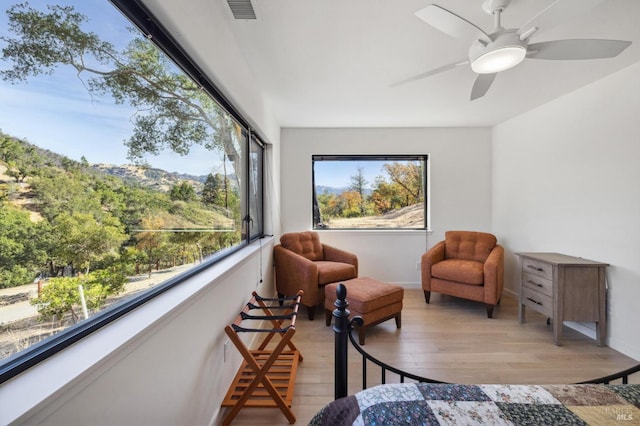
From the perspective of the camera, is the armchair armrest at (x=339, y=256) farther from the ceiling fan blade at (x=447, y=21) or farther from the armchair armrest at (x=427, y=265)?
the ceiling fan blade at (x=447, y=21)

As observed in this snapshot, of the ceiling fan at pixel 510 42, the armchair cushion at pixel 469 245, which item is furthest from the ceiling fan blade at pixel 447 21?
the armchair cushion at pixel 469 245

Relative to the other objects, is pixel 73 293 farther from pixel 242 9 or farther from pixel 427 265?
pixel 427 265

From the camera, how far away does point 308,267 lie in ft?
9.52

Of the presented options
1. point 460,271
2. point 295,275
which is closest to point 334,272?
point 295,275

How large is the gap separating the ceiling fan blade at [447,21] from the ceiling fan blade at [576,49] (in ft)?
1.18

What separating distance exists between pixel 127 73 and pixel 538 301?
3.47 m

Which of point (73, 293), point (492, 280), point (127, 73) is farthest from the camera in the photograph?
point (492, 280)

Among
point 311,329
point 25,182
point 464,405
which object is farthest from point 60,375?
point 311,329

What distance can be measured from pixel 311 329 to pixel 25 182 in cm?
252

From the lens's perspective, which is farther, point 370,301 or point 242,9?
point 370,301

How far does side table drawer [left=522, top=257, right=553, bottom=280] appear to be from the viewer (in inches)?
96.7

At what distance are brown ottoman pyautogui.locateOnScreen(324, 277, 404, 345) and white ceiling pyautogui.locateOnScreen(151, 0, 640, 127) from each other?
76.4 inches

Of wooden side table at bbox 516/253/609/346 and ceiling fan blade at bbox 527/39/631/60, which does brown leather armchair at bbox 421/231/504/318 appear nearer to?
wooden side table at bbox 516/253/609/346

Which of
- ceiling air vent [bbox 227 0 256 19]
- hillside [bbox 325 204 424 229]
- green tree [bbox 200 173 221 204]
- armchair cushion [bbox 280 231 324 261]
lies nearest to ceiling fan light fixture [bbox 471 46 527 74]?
ceiling air vent [bbox 227 0 256 19]
